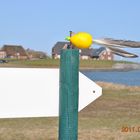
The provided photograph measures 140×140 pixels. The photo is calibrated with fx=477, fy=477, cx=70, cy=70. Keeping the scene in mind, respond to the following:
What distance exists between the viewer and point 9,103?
12.8 ft

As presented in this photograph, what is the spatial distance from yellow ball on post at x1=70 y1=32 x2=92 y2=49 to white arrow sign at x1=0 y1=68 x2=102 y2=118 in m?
0.50

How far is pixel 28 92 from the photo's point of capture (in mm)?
3971

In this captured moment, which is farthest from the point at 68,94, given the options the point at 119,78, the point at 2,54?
the point at 2,54

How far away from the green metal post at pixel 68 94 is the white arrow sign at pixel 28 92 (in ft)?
0.26

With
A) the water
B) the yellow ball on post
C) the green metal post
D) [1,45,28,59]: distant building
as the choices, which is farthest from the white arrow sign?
[1,45,28,59]: distant building

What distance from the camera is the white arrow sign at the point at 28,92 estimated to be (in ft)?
12.8

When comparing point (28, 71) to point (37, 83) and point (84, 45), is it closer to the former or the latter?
point (37, 83)

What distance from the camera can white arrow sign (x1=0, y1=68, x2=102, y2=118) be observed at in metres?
3.89

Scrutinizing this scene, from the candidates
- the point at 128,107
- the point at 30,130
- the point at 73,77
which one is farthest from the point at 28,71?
the point at 128,107

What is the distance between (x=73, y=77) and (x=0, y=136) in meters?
3.96

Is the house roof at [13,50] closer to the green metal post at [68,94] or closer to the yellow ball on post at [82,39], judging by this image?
the green metal post at [68,94]
